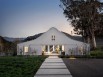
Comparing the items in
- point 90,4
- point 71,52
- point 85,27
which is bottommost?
point 71,52

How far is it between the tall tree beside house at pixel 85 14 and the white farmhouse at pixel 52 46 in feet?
28.4

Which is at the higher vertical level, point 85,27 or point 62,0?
point 62,0

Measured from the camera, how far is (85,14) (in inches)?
2832

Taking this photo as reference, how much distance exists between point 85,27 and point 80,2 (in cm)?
547

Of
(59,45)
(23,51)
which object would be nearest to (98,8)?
(59,45)

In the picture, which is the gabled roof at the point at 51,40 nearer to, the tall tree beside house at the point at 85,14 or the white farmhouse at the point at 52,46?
the white farmhouse at the point at 52,46

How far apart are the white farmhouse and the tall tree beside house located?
866 cm

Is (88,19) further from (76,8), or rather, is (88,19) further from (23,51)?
(23,51)

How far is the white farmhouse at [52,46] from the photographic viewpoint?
207 ft

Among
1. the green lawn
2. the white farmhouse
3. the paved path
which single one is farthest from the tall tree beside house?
the paved path

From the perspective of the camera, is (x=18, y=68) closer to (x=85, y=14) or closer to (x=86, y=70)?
(x=86, y=70)

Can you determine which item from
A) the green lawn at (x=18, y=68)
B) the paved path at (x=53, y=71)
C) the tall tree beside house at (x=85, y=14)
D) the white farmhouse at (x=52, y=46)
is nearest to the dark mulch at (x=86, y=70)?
the paved path at (x=53, y=71)

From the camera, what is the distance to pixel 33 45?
64.1m

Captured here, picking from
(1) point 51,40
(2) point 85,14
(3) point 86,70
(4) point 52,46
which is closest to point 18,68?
(3) point 86,70
